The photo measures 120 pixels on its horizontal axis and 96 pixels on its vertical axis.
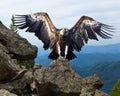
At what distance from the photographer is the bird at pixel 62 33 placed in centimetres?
2752

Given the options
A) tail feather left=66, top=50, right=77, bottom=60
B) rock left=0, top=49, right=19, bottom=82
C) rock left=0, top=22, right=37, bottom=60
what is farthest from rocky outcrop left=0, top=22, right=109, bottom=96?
tail feather left=66, top=50, right=77, bottom=60

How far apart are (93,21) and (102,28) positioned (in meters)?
0.80

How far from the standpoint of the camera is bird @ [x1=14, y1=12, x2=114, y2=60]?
→ 27516 millimetres

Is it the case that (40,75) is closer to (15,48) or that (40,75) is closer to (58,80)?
(58,80)

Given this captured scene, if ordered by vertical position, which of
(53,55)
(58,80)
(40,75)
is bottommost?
(58,80)

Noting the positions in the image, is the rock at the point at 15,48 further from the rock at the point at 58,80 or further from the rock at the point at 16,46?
the rock at the point at 58,80

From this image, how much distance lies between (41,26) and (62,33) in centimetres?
309

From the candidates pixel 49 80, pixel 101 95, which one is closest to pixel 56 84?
pixel 49 80

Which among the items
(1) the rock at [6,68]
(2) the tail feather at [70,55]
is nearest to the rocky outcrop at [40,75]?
(1) the rock at [6,68]

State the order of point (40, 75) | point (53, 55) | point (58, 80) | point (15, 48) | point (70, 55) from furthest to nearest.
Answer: point (53, 55)
point (70, 55)
point (15, 48)
point (58, 80)
point (40, 75)

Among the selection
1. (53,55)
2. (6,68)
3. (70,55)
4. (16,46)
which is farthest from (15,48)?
(6,68)

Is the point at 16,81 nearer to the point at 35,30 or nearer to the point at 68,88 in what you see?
the point at 68,88

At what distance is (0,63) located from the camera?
2219 centimetres

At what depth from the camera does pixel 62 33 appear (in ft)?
89.1
